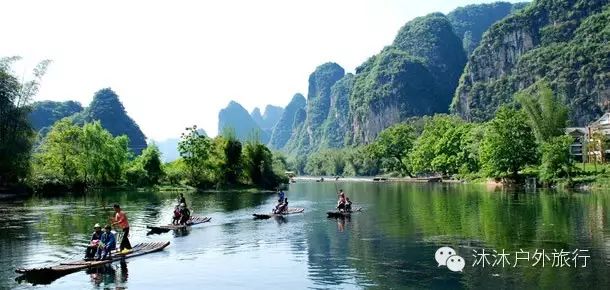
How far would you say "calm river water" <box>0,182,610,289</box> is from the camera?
76.2 feet

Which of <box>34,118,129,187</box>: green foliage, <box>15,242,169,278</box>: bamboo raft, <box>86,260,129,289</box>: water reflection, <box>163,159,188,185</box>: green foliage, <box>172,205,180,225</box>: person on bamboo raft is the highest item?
<box>34,118,129,187</box>: green foliage

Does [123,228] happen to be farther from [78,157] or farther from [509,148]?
[509,148]

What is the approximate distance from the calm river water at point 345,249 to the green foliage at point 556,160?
32747 millimetres

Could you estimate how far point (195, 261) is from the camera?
1126 inches

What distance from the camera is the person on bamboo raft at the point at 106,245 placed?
26906 mm

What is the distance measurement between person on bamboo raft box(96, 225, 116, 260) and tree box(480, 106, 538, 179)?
261ft

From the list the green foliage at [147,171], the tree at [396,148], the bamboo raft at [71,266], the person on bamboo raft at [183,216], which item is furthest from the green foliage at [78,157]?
the tree at [396,148]

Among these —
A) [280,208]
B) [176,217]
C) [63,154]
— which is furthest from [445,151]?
[176,217]

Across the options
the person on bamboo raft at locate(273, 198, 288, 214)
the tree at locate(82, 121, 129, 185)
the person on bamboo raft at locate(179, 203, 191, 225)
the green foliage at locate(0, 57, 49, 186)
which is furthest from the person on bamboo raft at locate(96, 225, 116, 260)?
the tree at locate(82, 121, 129, 185)

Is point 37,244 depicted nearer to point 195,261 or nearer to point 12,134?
point 195,261

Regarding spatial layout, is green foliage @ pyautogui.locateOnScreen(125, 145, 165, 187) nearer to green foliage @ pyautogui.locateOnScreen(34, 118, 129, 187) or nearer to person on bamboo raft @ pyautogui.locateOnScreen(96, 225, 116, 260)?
green foliage @ pyautogui.locateOnScreen(34, 118, 129, 187)

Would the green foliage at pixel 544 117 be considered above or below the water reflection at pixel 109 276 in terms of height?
above

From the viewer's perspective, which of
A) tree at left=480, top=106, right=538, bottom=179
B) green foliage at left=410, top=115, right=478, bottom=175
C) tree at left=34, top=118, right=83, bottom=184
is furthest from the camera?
green foliage at left=410, top=115, right=478, bottom=175

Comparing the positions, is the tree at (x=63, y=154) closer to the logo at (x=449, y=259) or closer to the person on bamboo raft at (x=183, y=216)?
the person on bamboo raft at (x=183, y=216)
